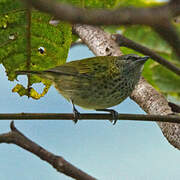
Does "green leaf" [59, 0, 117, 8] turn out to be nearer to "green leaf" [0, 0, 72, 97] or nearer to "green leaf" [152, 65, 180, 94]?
"green leaf" [0, 0, 72, 97]

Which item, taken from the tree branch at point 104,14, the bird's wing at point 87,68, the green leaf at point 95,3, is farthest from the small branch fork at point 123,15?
the bird's wing at point 87,68

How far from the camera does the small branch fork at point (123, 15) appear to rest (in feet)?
1.81

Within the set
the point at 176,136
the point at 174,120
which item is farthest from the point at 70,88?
the point at 174,120

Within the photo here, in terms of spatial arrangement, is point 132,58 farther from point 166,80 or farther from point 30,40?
point 166,80

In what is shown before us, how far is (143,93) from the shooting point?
137 inches

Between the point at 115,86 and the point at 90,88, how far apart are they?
289mm

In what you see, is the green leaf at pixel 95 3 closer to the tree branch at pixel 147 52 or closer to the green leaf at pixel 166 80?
the tree branch at pixel 147 52

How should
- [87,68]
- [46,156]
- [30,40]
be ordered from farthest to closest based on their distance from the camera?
[87,68] < [30,40] < [46,156]

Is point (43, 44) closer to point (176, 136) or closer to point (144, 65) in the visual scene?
point (144, 65)

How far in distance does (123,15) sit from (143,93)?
297 cm

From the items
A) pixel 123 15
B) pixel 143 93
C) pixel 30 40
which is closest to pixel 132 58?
pixel 143 93

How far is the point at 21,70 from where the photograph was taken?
11.9ft

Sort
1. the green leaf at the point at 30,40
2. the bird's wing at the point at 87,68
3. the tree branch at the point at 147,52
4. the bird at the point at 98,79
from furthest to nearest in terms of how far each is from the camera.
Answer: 1. the bird's wing at the point at 87,68
2. the bird at the point at 98,79
3. the green leaf at the point at 30,40
4. the tree branch at the point at 147,52

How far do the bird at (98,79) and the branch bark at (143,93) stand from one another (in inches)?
3.7
